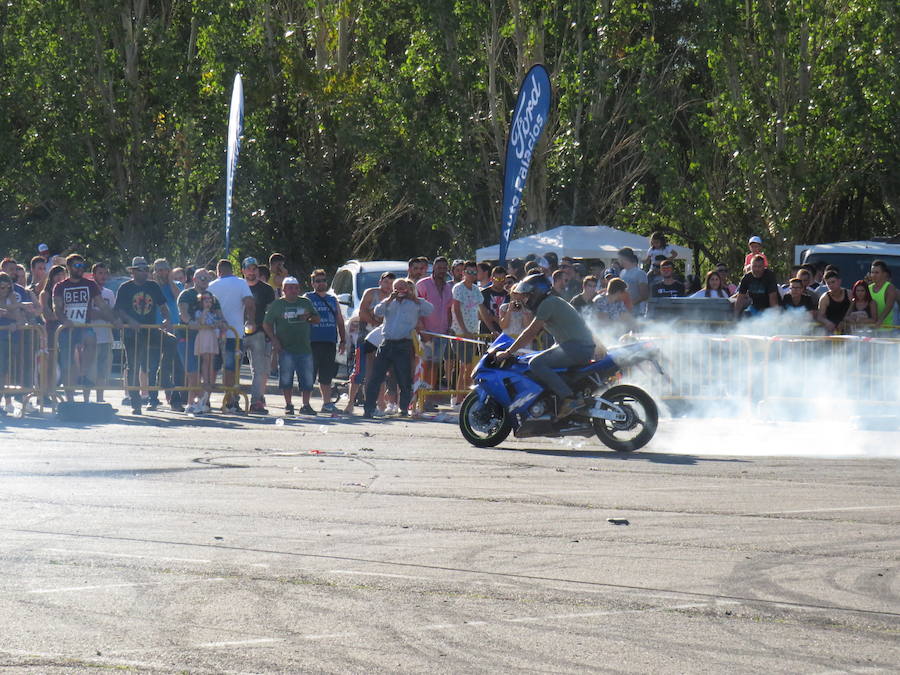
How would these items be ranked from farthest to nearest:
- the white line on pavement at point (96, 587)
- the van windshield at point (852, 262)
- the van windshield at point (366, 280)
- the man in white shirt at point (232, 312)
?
the van windshield at point (366, 280) < the van windshield at point (852, 262) < the man in white shirt at point (232, 312) < the white line on pavement at point (96, 587)

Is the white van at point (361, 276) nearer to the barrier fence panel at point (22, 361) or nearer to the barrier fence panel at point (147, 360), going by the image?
the barrier fence panel at point (147, 360)

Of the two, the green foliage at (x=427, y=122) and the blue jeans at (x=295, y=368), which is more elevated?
the green foliage at (x=427, y=122)

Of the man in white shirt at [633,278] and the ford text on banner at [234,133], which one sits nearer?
the man in white shirt at [633,278]

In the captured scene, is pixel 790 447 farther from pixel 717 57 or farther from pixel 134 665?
pixel 717 57

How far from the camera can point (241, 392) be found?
59.4ft

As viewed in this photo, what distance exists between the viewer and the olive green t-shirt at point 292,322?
17828mm

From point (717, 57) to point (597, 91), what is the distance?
3.17 m

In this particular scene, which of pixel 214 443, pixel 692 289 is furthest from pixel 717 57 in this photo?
pixel 214 443

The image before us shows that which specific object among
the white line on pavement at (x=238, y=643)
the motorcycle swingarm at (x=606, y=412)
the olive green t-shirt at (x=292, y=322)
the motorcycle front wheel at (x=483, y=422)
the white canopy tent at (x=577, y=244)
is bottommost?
the white line on pavement at (x=238, y=643)

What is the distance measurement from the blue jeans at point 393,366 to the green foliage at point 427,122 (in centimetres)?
1535

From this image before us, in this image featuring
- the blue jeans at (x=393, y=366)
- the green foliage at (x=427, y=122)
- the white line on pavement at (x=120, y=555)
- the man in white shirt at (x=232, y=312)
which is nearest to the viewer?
the white line on pavement at (x=120, y=555)

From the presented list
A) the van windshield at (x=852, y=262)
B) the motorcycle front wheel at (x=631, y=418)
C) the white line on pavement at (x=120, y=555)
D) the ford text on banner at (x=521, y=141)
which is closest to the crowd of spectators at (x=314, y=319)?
the van windshield at (x=852, y=262)

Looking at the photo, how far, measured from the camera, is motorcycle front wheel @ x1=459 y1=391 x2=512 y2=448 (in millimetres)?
14039

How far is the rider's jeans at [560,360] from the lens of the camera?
45.2ft
